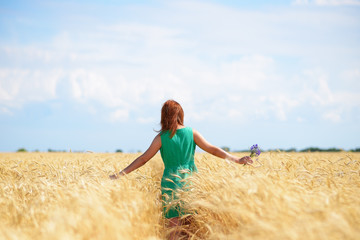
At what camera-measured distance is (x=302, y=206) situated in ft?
10.1

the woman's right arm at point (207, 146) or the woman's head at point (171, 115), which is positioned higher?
the woman's head at point (171, 115)

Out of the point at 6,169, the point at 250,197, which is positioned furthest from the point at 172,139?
the point at 6,169

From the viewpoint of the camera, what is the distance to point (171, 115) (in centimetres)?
459

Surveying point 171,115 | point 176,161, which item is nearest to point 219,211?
point 176,161

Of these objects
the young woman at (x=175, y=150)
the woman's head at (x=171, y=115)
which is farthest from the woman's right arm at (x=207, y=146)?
the woman's head at (x=171, y=115)

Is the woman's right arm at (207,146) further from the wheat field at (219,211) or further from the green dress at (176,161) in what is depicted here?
the wheat field at (219,211)

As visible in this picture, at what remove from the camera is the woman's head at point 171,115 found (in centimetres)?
458

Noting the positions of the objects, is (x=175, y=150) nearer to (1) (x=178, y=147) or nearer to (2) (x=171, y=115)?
(1) (x=178, y=147)

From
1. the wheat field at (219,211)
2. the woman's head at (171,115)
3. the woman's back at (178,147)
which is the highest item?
the woman's head at (171,115)

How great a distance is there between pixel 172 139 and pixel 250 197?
159 centimetres

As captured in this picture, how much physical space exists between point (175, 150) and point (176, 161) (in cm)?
16

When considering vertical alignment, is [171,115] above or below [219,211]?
above

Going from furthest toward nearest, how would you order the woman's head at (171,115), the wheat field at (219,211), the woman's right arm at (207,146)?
Answer: the woman's right arm at (207,146) < the woman's head at (171,115) < the wheat field at (219,211)

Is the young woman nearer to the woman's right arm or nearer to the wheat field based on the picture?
the woman's right arm
